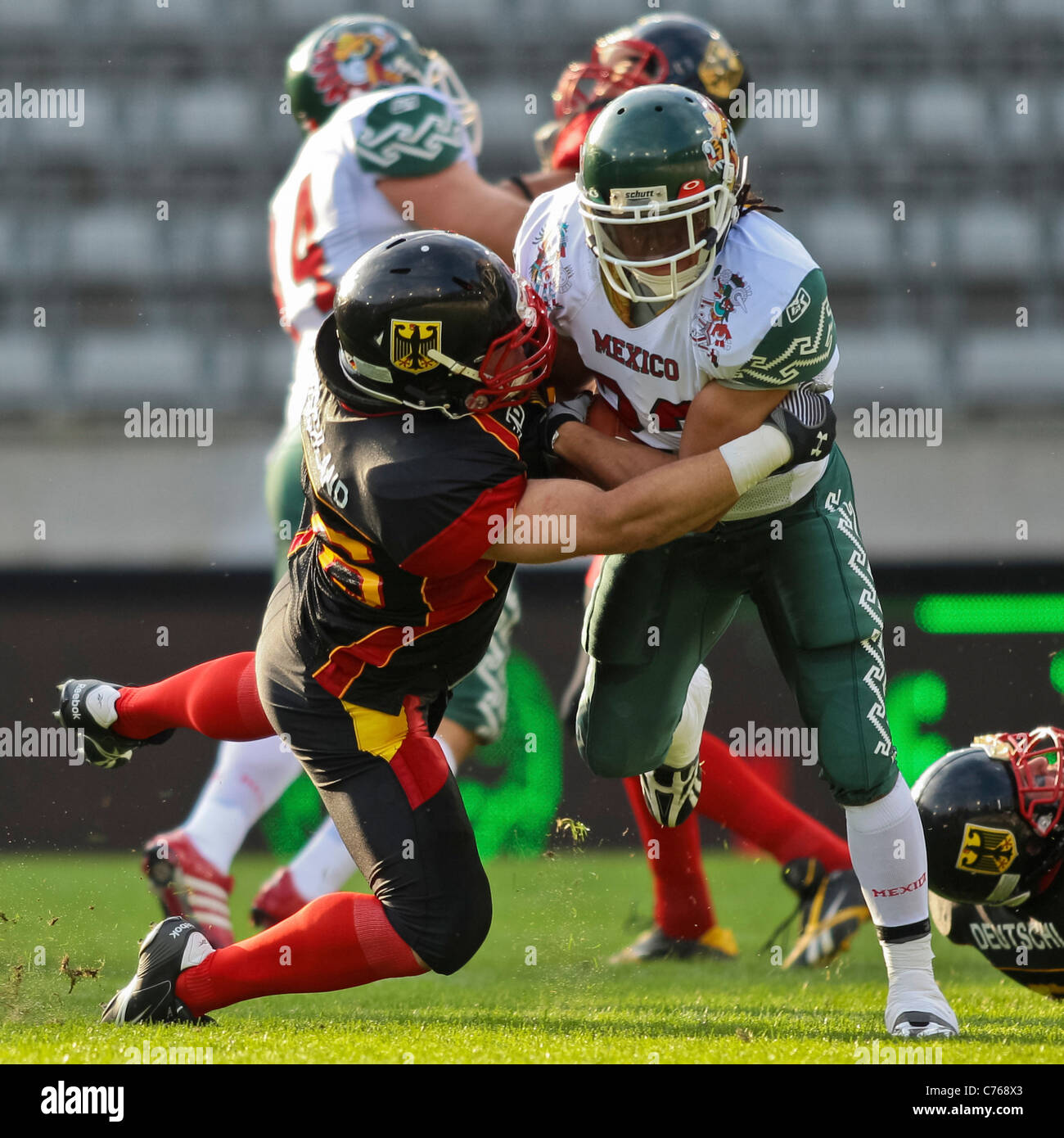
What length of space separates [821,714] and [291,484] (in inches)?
60.0

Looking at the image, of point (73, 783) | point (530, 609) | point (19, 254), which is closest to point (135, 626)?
point (73, 783)

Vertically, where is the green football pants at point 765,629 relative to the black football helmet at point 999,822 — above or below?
above

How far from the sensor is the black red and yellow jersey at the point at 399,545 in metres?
2.46

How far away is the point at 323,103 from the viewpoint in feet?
13.7

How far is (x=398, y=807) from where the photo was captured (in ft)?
8.68

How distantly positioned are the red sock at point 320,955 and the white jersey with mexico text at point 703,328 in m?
1.02

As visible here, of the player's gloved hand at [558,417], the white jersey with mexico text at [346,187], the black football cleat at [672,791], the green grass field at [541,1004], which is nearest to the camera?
the green grass field at [541,1004]

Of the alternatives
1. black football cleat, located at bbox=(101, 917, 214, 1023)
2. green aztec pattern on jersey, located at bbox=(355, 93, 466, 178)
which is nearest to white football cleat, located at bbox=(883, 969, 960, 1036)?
black football cleat, located at bbox=(101, 917, 214, 1023)

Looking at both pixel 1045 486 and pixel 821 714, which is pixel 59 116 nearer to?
pixel 1045 486

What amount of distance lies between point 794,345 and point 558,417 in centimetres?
45

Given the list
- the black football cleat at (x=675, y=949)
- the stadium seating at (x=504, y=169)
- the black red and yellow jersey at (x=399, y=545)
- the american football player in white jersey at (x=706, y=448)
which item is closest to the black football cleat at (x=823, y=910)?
the black football cleat at (x=675, y=949)

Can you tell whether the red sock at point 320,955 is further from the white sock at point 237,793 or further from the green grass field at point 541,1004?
the white sock at point 237,793

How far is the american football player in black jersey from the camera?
2.48 m

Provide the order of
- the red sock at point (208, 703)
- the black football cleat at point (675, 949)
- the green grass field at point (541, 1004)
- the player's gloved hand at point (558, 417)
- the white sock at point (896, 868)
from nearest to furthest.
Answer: the green grass field at point (541, 1004) → the player's gloved hand at point (558, 417) → the white sock at point (896, 868) → the red sock at point (208, 703) → the black football cleat at point (675, 949)
